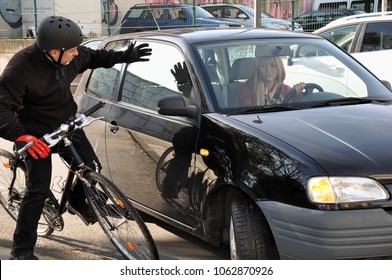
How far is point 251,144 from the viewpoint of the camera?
12.0 feet

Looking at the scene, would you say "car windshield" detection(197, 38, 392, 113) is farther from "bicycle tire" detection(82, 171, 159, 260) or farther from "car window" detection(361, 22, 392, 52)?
"car window" detection(361, 22, 392, 52)

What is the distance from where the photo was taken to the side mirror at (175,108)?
416cm

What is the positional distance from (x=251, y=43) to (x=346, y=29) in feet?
19.0

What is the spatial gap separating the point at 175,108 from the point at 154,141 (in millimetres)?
511

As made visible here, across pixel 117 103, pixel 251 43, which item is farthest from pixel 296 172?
pixel 117 103

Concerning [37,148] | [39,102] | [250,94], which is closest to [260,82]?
[250,94]

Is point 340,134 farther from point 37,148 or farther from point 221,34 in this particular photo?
point 37,148

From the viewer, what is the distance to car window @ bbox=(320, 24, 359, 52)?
9.92 m

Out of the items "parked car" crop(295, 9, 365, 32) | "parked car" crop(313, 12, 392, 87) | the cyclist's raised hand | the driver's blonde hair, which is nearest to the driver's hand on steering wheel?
the driver's blonde hair

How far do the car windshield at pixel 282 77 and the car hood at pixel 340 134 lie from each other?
0.78 feet

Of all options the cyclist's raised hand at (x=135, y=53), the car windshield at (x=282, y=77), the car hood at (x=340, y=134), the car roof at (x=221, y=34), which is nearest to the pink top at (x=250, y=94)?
the car windshield at (x=282, y=77)

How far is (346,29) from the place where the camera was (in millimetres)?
10094

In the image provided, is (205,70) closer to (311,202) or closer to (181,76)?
(181,76)

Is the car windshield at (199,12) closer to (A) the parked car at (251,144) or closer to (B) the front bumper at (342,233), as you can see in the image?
(A) the parked car at (251,144)
